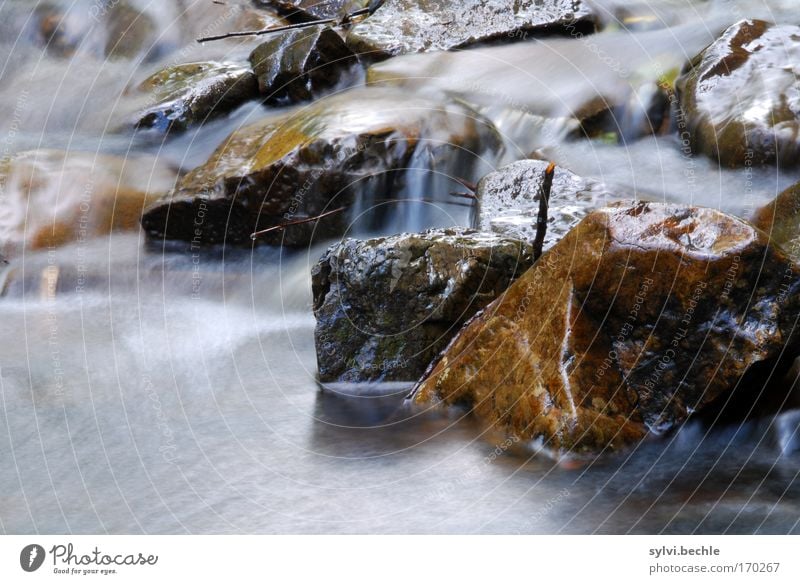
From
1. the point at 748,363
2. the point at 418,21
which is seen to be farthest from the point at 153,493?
the point at 418,21

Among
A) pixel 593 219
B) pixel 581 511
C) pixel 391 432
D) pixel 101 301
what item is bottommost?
pixel 101 301

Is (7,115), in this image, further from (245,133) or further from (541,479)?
(541,479)

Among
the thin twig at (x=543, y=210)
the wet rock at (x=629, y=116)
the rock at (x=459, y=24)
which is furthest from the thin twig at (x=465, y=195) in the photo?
the rock at (x=459, y=24)

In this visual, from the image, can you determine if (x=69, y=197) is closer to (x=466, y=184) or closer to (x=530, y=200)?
(x=466, y=184)

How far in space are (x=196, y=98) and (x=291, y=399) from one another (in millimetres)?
3891

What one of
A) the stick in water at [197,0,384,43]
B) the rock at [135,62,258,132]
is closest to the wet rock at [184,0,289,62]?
the stick in water at [197,0,384,43]

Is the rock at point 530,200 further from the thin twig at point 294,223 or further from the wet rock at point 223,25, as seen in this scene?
the wet rock at point 223,25

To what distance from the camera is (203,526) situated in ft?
9.04

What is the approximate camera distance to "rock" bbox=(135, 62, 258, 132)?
700 centimetres

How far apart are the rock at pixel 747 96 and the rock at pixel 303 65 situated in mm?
2695

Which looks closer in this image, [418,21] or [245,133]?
[245,133]

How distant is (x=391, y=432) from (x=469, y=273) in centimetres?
81

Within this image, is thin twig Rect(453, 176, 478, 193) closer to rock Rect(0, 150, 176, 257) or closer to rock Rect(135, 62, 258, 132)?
rock Rect(0, 150, 176, 257)

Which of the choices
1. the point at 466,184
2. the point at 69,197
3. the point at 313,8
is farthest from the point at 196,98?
the point at 466,184
